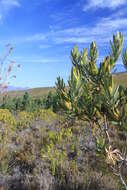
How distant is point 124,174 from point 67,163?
1.22 m

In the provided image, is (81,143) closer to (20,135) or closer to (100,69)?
(20,135)

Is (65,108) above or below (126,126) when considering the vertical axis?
above

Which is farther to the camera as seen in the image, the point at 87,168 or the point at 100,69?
the point at 87,168

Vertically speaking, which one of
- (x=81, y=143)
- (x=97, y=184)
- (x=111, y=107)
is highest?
(x=111, y=107)

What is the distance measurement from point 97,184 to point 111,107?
8.58 feet

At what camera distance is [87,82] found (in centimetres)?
261

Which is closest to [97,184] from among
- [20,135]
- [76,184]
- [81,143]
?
[76,184]

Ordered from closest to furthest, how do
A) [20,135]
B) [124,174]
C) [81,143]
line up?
[124,174]
[81,143]
[20,135]

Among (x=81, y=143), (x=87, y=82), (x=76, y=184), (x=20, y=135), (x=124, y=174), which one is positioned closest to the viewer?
(x=87, y=82)

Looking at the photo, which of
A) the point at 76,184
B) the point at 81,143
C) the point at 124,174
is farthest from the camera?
the point at 81,143

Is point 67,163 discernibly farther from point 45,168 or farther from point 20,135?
point 20,135

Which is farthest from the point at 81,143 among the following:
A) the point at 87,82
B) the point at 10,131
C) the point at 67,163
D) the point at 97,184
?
the point at 87,82

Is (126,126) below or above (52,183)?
above

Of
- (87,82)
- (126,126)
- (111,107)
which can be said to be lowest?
(126,126)
